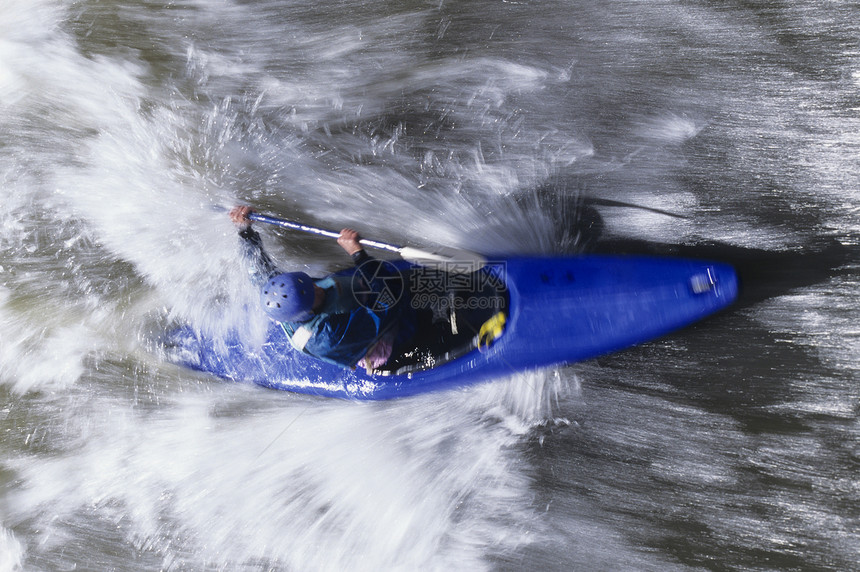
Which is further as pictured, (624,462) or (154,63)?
(154,63)

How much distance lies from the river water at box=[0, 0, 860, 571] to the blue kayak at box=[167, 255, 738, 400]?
28 cm

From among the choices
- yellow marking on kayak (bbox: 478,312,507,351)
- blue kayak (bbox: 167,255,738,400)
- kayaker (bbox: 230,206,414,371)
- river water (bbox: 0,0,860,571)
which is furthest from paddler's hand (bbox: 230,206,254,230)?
yellow marking on kayak (bbox: 478,312,507,351)

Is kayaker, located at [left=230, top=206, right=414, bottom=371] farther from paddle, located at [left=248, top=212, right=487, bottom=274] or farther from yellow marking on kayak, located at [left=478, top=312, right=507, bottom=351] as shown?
yellow marking on kayak, located at [left=478, top=312, right=507, bottom=351]

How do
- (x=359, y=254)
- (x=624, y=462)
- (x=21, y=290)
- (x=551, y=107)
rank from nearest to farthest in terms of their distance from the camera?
(x=359, y=254) → (x=624, y=462) → (x=551, y=107) → (x=21, y=290)

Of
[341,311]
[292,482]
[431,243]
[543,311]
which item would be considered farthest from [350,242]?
[292,482]

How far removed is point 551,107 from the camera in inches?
144

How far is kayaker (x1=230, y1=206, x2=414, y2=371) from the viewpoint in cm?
243

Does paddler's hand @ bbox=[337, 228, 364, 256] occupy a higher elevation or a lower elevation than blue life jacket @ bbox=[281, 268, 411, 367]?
higher

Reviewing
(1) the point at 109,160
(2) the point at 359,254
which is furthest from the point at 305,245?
(1) the point at 109,160

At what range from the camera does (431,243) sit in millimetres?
3605

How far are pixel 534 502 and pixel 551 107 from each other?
251cm

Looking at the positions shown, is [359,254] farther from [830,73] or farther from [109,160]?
[830,73]

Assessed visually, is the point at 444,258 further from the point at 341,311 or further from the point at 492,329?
the point at 341,311

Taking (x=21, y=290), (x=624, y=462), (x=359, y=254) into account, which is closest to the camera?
(x=359, y=254)
